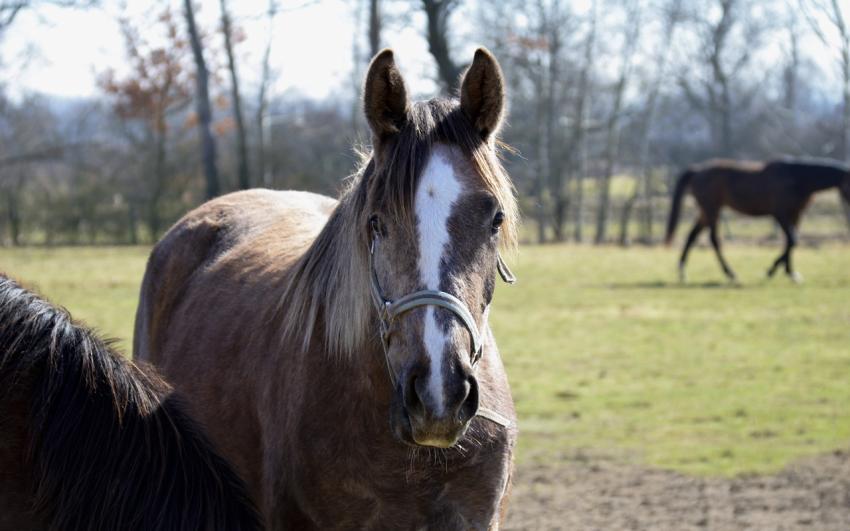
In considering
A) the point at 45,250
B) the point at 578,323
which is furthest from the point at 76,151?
the point at 578,323

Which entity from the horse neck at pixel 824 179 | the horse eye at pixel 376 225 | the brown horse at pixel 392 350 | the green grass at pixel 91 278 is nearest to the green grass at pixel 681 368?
the horse neck at pixel 824 179

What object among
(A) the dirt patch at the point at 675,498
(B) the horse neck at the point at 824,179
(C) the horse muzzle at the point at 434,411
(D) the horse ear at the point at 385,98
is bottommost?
(A) the dirt patch at the point at 675,498

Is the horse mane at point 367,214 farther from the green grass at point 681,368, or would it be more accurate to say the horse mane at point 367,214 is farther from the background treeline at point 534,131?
the background treeline at point 534,131

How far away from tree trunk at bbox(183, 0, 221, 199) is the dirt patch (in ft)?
55.0

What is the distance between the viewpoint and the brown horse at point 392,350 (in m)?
2.18

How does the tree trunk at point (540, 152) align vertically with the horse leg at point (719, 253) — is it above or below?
above

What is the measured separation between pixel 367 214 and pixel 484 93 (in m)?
0.47

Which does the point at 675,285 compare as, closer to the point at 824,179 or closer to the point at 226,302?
the point at 824,179

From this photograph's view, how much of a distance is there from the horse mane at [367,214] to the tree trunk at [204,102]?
1896cm

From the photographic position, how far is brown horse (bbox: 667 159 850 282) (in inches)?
725

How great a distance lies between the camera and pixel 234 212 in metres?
4.38

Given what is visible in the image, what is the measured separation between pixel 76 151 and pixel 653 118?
2232 cm

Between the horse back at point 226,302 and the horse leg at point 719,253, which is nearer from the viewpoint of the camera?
the horse back at point 226,302

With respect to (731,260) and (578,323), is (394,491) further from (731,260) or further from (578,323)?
(731,260)
